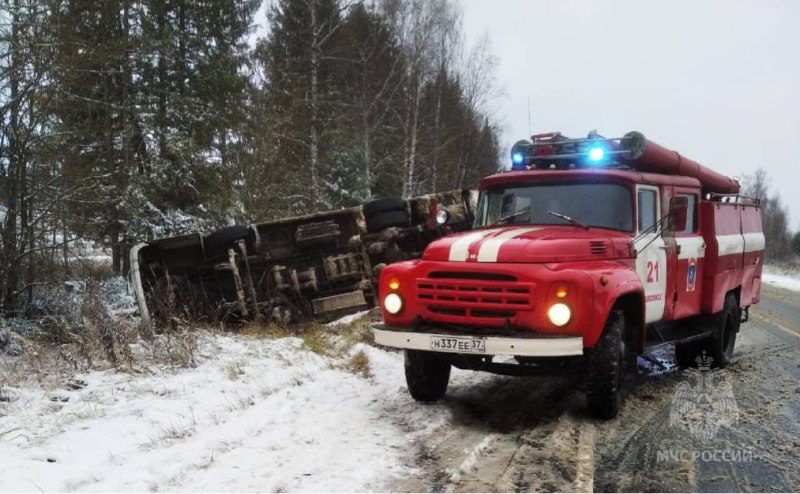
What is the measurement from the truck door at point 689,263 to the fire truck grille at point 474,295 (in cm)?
262

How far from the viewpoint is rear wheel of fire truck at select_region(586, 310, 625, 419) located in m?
4.89

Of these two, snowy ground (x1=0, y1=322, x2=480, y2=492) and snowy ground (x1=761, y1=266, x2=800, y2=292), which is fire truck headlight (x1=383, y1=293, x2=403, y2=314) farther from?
snowy ground (x1=761, y1=266, x2=800, y2=292)

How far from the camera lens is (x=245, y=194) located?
15.6 m

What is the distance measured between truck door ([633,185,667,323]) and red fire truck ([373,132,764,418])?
18 mm

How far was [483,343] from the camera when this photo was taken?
469 cm

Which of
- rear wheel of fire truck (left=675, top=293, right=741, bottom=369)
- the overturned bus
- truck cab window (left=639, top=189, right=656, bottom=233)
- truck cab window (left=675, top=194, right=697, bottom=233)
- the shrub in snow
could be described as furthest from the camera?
the shrub in snow

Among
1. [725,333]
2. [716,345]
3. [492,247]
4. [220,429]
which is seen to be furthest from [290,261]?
[725,333]

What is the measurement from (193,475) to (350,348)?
13.1 feet

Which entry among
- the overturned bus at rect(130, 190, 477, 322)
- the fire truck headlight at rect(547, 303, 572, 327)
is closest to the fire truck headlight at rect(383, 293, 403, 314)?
the fire truck headlight at rect(547, 303, 572, 327)

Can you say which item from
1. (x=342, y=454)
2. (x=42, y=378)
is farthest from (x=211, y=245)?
(x=342, y=454)

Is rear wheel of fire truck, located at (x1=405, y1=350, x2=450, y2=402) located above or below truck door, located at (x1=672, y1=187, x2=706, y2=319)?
below

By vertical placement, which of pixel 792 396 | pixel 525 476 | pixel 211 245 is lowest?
pixel 792 396

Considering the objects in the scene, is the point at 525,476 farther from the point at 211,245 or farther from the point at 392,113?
the point at 392,113

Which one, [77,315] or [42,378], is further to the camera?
[77,315]
